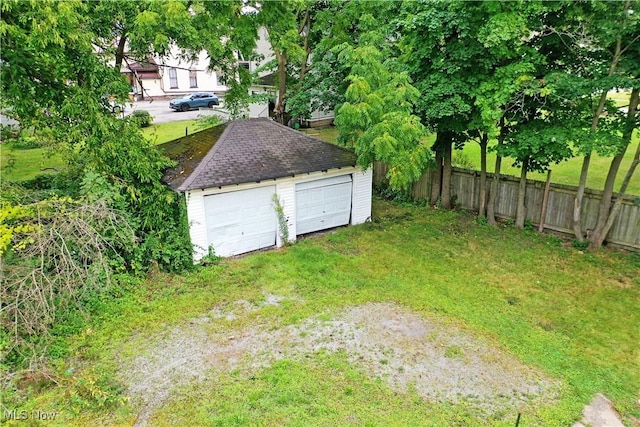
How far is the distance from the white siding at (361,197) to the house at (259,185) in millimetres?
29

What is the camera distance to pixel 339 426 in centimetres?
571

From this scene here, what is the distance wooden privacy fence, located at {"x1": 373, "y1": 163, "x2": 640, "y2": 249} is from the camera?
10.3 meters

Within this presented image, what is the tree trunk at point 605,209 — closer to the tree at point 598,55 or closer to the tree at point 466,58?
the tree at point 598,55

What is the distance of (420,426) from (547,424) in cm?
171

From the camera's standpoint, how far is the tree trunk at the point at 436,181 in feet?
43.7

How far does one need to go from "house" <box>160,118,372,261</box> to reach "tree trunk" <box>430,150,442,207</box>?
228 centimetres

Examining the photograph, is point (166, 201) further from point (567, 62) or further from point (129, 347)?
point (567, 62)

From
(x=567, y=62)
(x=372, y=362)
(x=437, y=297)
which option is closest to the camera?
(x=372, y=362)

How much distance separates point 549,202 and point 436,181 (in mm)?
3302

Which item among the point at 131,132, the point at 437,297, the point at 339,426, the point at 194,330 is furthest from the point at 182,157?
the point at 339,426

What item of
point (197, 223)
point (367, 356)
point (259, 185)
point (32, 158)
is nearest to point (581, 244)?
point (367, 356)

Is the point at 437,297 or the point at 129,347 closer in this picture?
the point at 129,347

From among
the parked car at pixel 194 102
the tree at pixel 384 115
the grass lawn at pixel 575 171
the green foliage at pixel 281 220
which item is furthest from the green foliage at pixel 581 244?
the parked car at pixel 194 102

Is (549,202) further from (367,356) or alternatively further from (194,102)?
(194,102)
